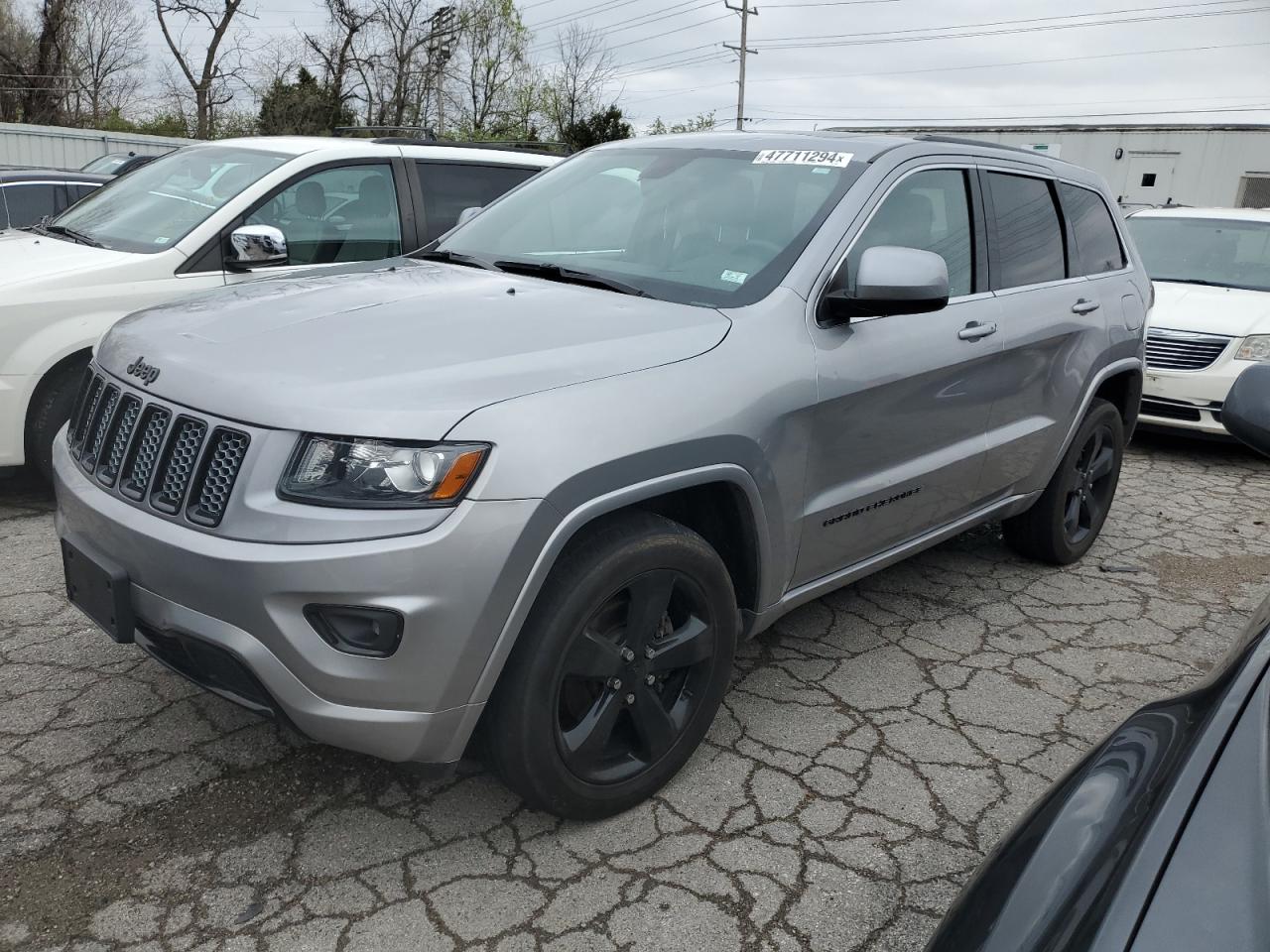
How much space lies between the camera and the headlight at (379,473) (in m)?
2.18

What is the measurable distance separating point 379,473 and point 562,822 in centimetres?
111

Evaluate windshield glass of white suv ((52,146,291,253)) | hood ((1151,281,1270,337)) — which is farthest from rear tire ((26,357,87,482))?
hood ((1151,281,1270,337))

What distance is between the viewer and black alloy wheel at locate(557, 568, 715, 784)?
8.35 ft

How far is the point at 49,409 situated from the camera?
4.54 m

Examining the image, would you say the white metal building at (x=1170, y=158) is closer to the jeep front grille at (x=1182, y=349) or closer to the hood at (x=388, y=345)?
the jeep front grille at (x=1182, y=349)

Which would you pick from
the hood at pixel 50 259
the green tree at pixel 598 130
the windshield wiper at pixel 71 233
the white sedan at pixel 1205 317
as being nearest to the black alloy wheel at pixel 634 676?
the hood at pixel 50 259

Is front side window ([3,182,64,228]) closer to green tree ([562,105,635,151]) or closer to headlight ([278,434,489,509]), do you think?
headlight ([278,434,489,509])

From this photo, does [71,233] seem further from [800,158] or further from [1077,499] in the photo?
[1077,499]

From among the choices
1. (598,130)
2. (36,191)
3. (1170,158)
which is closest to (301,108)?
(598,130)

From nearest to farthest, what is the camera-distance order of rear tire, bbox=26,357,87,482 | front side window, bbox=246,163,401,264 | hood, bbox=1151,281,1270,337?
1. rear tire, bbox=26,357,87,482
2. front side window, bbox=246,163,401,264
3. hood, bbox=1151,281,1270,337

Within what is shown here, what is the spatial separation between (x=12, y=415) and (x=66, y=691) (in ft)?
5.72

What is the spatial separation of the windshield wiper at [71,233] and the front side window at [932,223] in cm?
371

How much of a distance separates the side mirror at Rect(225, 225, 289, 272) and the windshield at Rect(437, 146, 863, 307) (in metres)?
1.34

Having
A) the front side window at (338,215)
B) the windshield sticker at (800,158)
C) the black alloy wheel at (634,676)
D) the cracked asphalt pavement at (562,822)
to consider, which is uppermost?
the windshield sticker at (800,158)
